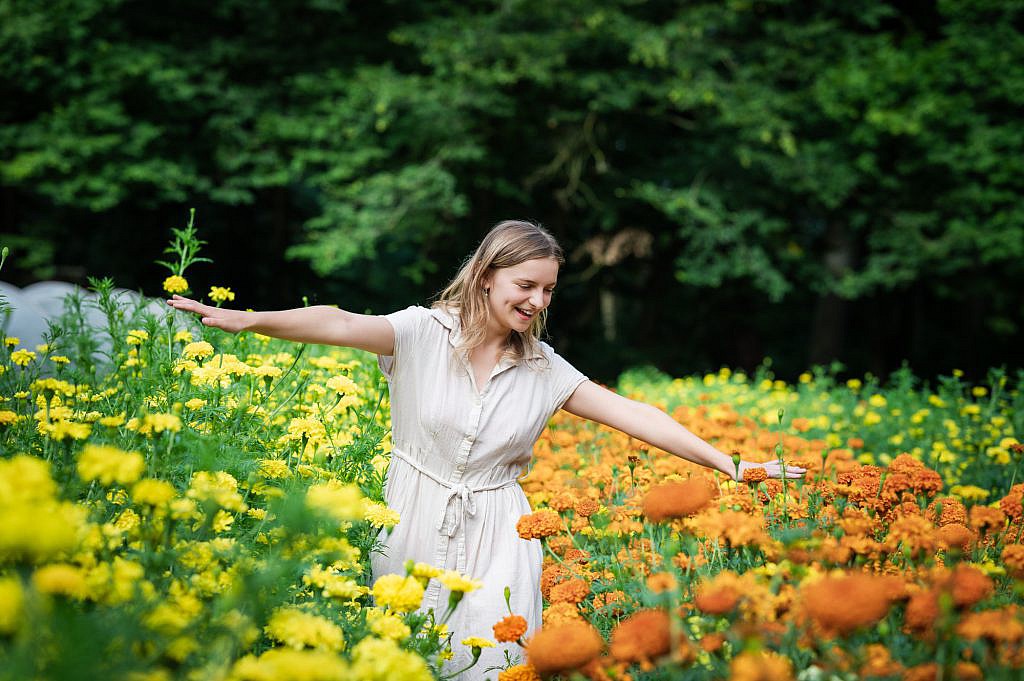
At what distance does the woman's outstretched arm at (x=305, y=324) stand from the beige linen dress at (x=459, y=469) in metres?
0.09

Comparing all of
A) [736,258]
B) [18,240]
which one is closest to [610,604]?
Result: [736,258]

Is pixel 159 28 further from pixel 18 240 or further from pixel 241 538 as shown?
pixel 241 538

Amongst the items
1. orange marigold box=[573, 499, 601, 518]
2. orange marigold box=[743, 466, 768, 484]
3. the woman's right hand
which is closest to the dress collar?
orange marigold box=[573, 499, 601, 518]

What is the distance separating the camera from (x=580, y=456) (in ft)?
12.6

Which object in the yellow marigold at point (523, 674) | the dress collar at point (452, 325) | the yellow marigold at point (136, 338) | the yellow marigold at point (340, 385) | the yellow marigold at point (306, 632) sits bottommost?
the yellow marigold at point (523, 674)

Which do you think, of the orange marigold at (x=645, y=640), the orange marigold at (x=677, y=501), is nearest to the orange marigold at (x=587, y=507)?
the orange marigold at (x=677, y=501)

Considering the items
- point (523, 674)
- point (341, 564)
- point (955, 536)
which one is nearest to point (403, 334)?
point (341, 564)

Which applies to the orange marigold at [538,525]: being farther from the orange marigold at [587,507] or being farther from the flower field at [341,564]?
the orange marigold at [587,507]

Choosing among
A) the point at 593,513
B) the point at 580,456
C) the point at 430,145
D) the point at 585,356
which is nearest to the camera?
the point at 593,513

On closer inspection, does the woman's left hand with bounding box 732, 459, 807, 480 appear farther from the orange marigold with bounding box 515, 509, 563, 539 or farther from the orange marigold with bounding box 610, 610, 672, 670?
the orange marigold with bounding box 610, 610, 672, 670

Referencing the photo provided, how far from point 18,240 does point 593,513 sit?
1157 cm

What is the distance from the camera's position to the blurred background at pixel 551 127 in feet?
35.0

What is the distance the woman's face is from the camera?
97.5 inches

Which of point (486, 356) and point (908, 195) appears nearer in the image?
point (486, 356)
